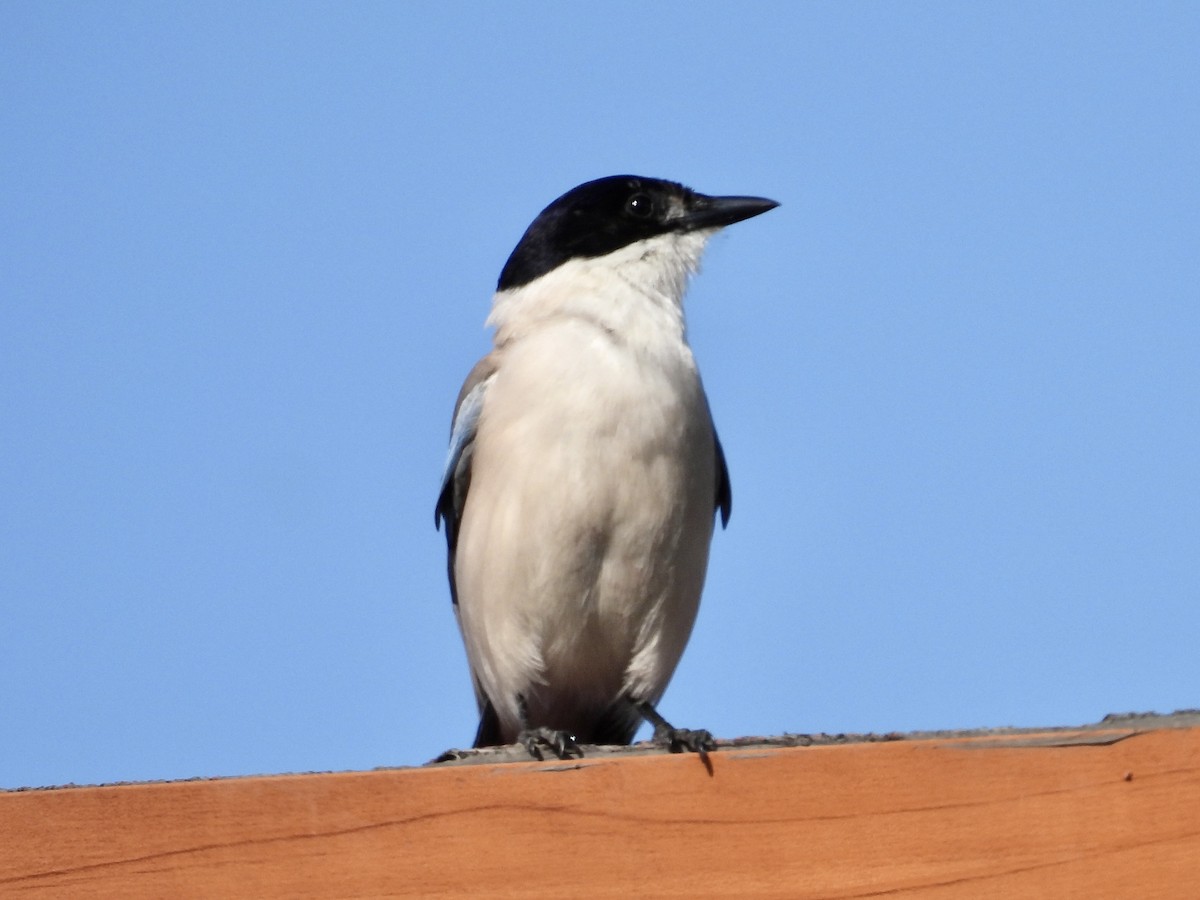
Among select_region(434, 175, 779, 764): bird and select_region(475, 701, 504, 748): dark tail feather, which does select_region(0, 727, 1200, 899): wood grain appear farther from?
select_region(475, 701, 504, 748): dark tail feather

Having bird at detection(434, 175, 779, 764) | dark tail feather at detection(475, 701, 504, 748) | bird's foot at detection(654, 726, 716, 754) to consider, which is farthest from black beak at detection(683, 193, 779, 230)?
bird's foot at detection(654, 726, 716, 754)

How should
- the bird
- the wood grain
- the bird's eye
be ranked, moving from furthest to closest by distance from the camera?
the bird's eye < the bird < the wood grain

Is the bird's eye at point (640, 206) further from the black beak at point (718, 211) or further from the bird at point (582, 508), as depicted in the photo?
the bird at point (582, 508)

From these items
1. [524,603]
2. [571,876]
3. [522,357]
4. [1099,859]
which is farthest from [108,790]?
[522,357]

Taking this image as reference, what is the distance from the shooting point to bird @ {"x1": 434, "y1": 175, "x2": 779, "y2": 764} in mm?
4520

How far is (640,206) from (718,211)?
0.28 m

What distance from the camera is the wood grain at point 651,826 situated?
8.44 ft

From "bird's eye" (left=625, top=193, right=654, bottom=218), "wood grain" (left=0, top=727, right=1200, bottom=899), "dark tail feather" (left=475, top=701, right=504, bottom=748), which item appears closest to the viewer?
"wood grain" (left=0, top=727, right=1200, bottom=899)

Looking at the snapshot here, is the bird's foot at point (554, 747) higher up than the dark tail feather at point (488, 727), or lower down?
lower down

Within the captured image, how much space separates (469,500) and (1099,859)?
2.70 m

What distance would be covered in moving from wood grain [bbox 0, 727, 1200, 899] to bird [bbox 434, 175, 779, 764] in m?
1.59

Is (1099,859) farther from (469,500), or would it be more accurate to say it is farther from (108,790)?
(469,500)

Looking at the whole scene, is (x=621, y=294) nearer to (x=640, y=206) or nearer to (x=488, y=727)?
(x=640, y=206)

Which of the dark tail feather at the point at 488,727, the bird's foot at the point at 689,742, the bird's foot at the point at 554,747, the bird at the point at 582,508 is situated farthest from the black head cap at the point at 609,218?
the bird's foot at the point at 689,742
